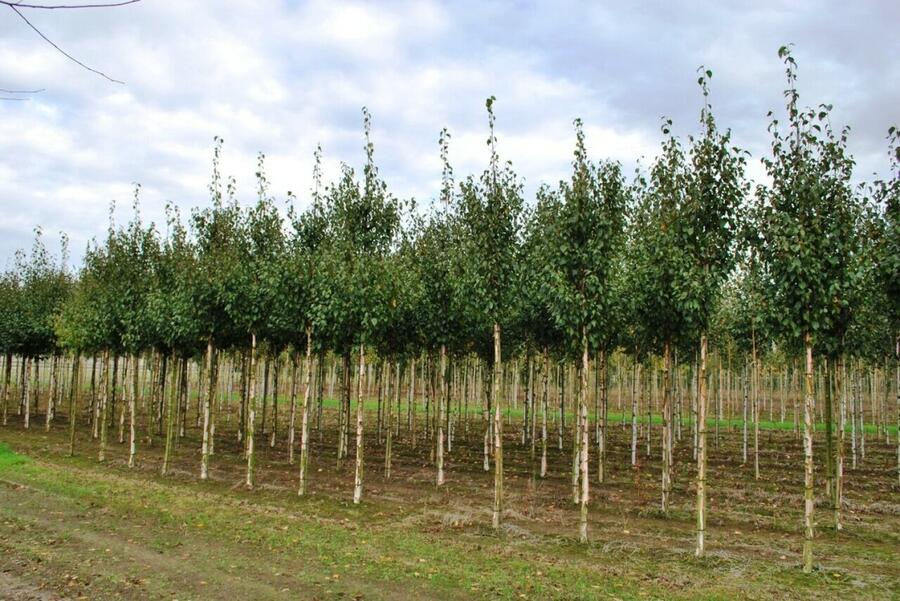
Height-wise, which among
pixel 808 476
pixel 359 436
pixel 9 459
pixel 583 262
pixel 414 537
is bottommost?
pixel 9 459

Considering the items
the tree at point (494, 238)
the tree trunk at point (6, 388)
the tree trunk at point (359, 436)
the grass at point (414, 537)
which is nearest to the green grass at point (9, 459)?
the grass at point (414, 537)

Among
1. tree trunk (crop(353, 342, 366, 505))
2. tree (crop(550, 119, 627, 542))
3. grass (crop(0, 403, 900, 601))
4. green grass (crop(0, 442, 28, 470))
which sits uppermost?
tree (crop(550, 119, 627, 542))

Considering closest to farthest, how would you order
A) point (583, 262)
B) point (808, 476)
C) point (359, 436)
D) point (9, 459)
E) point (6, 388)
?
1. point (808, 476)
2. point (583, 262)
3. point (359, 436)
4. point (9, 459)
5. point (6, 388)

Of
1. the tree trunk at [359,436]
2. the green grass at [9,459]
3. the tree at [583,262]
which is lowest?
the green grass at [9,459]

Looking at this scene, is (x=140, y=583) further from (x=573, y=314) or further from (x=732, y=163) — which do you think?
(x=732, y=163)

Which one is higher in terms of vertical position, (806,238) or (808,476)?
(806,238)

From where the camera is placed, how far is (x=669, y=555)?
1212cm

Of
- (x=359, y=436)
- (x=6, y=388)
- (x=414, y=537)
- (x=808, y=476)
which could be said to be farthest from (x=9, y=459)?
(x=808, y=476)

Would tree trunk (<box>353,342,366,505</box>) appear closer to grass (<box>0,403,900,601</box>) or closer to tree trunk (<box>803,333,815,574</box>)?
grass (<box>0,403,900,601</box>)

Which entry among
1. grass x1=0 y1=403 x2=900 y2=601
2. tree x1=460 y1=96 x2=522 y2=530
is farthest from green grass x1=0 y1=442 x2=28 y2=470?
tree x1=460 y1=96 x2=522 y2=530

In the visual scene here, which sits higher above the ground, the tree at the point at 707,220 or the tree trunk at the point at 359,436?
the tree at the point at 707,220

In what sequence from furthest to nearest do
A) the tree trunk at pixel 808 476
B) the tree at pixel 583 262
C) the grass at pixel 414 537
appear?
the tree at pixel 583 262 < the tree trunk at pixel 808 476 < the grass at pixel 414 537

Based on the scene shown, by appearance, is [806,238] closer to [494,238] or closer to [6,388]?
[494,238]

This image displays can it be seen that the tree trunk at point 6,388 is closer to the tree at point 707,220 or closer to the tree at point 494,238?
the tree at point 494,238
